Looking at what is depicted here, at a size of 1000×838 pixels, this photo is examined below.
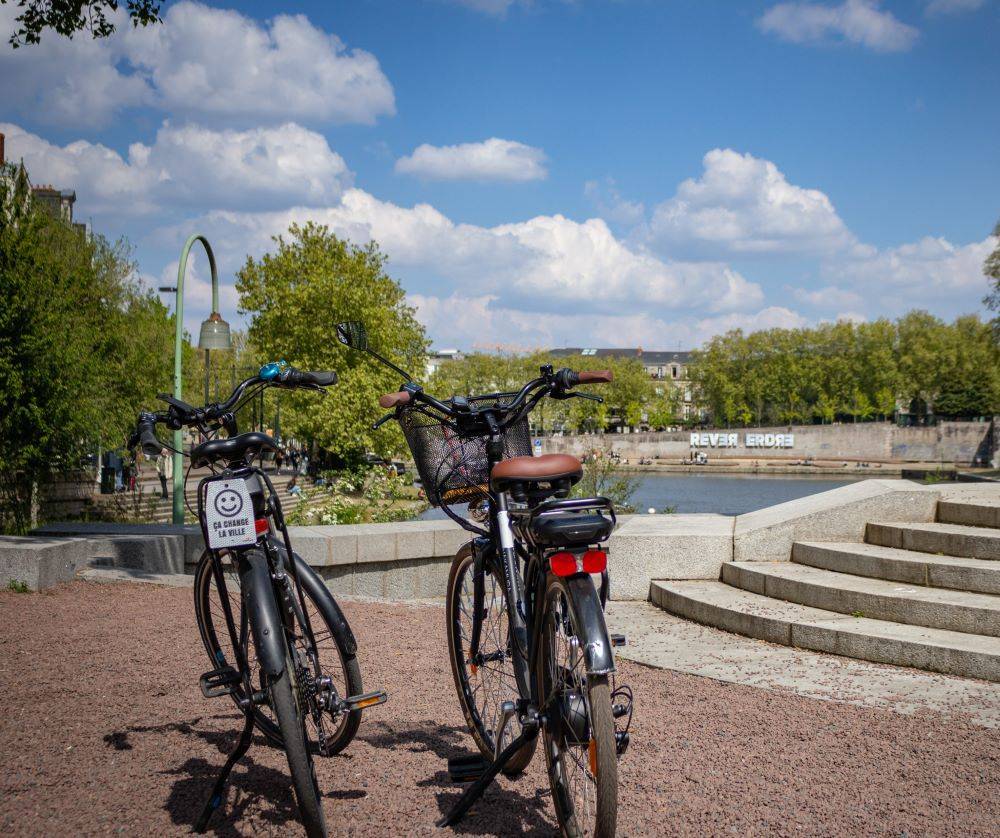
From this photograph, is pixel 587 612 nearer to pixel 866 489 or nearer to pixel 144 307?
pixel 866 489

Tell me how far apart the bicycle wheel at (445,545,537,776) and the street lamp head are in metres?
14.7

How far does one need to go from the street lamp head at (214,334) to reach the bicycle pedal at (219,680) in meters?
14.8

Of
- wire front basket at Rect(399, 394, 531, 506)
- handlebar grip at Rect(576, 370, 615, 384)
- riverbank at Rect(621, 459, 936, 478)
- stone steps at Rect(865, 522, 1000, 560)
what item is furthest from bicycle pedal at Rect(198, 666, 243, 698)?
riverbank at Rect(621, 459, 936, 478)

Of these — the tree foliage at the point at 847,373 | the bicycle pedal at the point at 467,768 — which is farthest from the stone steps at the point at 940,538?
the tree foliage at the point at 847,373

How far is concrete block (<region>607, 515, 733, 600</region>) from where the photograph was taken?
812cm

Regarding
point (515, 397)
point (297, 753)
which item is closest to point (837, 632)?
point (515, 397)

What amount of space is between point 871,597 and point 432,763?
3668mm

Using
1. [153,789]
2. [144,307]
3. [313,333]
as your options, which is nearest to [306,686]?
[153,789]

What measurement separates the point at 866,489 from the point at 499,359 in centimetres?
11757

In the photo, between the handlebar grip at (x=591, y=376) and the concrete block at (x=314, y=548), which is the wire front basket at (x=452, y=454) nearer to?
the handlebar grip at (x=591, y=376)

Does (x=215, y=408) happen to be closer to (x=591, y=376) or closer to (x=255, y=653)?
(x=255, y=653)

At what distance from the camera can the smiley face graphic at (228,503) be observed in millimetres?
3249

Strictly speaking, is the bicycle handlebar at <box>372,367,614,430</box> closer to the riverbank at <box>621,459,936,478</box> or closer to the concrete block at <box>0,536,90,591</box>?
the concrete block at <box>0,536,90,591</box>

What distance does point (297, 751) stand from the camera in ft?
9.72
